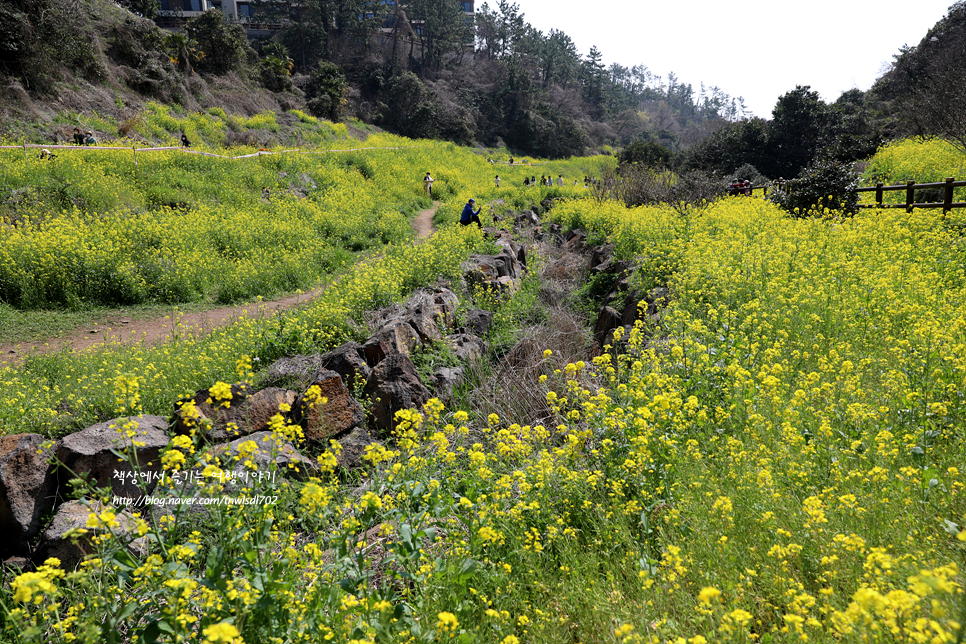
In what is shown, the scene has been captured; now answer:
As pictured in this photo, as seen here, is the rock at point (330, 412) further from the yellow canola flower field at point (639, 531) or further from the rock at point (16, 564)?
the rock at point (16, 564)

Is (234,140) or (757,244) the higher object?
(234,140)

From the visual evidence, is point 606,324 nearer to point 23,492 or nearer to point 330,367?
point 330,367

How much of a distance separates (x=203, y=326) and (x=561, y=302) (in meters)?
6.60

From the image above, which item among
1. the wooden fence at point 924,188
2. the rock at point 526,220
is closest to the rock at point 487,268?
the rock at point 526,220

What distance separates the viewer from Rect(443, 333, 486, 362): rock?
6.94 m

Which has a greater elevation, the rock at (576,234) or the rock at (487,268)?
the rock at (576,234)

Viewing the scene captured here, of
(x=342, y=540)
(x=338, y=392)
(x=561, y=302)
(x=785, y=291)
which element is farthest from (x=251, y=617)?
(x=561, y=302)

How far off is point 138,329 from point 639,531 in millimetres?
9006

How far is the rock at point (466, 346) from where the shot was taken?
6.94 m

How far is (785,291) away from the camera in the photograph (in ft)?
21.1

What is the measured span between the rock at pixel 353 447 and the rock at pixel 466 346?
1.97 m

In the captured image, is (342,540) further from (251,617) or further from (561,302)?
(561,302)

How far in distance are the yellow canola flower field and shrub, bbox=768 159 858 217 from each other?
8459mm

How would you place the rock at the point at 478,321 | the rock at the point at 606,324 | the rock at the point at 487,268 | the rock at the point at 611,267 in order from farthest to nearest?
the rock at the point at 611,267
the rock at the point at 487,268
the rock at the point at 478,321
the rock at the point at 606,324
